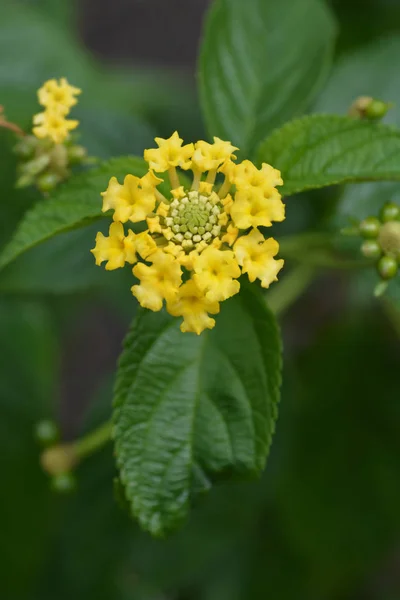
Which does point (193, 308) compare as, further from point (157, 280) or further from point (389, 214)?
point (389, 214)

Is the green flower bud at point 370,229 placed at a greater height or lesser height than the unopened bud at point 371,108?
lesser

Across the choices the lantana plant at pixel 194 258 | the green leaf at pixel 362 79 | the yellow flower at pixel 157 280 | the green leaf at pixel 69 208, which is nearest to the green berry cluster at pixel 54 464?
the lantana plant at pixel 194 258

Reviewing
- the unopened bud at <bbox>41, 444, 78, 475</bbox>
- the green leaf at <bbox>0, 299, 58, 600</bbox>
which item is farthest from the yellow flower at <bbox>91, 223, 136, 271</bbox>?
the green leaf at <bbox>0, 299, 58, 600</bbox>

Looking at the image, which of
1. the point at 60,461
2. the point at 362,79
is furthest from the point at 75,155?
the point at 362,79

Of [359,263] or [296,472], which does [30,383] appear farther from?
[359,263]

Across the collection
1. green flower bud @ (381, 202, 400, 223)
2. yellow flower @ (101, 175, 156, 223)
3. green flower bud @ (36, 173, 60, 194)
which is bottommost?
green flower bud @ (381, 202, 400, 223)

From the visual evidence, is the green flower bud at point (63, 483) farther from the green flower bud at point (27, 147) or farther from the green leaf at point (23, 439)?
the green leaf at point (23, 439)

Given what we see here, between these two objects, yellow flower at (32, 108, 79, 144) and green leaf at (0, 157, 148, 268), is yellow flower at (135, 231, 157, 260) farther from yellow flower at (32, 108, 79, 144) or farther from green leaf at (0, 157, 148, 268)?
yellow flower at (32, 108, 79, 144)
